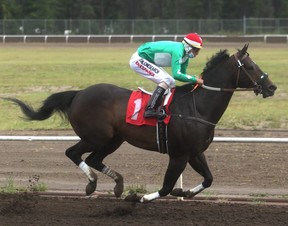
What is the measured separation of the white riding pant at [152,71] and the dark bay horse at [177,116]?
0.21 meters

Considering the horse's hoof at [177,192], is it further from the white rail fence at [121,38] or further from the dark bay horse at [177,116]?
the white rail fence at [121,38]

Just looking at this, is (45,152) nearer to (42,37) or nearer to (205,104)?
(205,104)

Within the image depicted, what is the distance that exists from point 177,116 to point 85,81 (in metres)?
15.6

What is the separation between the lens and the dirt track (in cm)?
717

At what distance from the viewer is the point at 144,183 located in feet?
31.6

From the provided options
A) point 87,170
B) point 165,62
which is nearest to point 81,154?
point 87,170

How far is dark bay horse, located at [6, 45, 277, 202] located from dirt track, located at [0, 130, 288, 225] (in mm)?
346

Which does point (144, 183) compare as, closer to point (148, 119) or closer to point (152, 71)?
point (148, 119)

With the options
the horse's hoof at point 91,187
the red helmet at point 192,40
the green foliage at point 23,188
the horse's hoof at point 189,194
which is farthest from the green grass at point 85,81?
the red helmet at point 192,40

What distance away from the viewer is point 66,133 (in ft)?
46.9

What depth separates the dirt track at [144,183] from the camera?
23.5ft

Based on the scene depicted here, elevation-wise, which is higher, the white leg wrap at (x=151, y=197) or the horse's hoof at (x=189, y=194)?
the white leg wrap at (x=151, y=197)

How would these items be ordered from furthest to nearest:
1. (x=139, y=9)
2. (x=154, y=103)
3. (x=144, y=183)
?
(x=139, y=9)
(x=144, y=183)
(x=154, y=103)

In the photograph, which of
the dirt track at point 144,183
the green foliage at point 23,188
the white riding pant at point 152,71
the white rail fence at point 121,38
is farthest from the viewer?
the white rail fence at point 121,38
